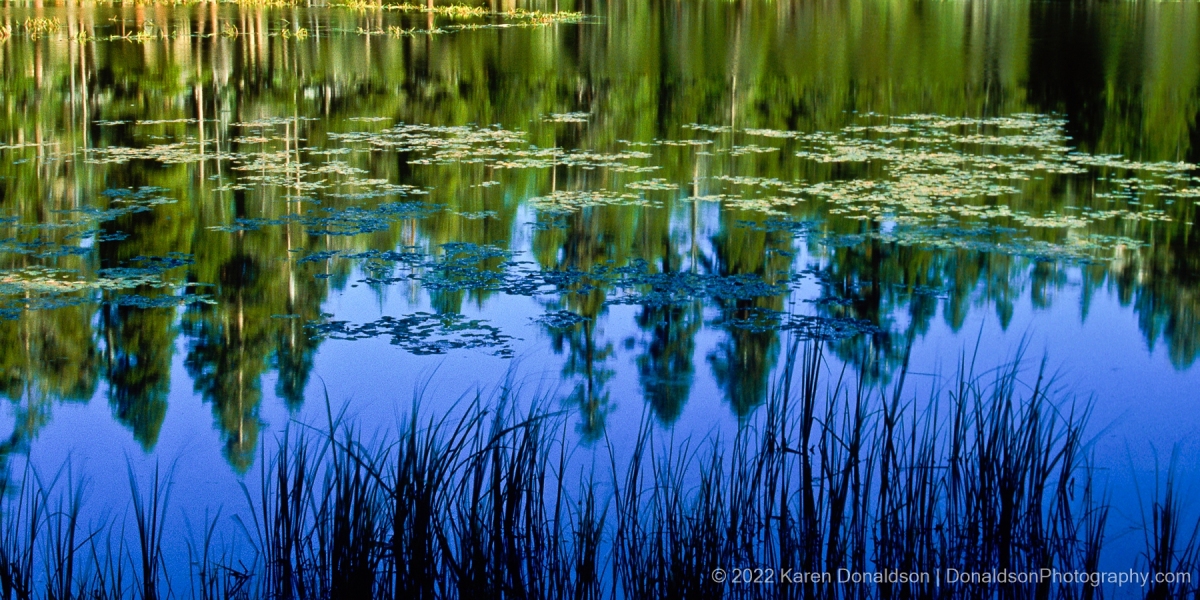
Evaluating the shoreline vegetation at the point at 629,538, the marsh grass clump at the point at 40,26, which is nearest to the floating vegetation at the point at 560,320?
the shoreline vegetation at the point at 629,538

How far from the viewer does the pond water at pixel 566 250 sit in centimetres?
499

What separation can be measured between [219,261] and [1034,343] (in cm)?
407

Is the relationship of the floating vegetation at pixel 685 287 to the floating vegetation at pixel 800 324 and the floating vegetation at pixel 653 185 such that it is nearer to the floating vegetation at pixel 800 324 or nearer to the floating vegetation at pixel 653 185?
the floating vegetation at pixel 800 324

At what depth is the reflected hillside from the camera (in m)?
5.46

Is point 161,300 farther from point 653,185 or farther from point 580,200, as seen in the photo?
point 653,185

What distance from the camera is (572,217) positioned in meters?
7.69

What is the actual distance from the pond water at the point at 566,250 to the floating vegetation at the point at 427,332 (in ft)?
0.06

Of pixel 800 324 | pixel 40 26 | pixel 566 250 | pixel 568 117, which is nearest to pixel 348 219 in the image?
pixel 566 250

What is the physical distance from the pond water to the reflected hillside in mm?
30

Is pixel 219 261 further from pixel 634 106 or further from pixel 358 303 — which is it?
pixel 634 106

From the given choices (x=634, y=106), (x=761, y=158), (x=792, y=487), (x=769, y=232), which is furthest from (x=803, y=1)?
(x=792, y=487)

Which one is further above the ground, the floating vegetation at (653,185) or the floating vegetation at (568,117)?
the floating vegetation at (568,117)

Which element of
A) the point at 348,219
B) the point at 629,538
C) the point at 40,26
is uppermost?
the point at 40,26

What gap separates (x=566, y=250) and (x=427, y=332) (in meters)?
1.49
